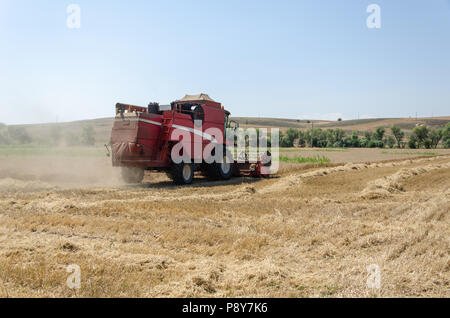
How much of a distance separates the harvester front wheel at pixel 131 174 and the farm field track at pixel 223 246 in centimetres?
412

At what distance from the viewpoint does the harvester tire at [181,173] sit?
1478 centimetres

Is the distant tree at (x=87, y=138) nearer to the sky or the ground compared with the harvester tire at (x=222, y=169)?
nearer to the sky

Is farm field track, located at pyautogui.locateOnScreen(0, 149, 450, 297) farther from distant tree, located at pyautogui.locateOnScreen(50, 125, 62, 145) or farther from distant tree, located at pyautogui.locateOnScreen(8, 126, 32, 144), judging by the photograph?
distant tree, located at pyautogui.locateOnScreen(8, 126, 32, 144)

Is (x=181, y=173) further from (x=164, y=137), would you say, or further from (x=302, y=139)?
(x=302, y=139)

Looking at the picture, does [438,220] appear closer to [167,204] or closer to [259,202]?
[259,202]

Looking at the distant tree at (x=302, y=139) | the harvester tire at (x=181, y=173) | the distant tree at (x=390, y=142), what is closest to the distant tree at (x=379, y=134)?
the distant tree at (x=390, y=142)

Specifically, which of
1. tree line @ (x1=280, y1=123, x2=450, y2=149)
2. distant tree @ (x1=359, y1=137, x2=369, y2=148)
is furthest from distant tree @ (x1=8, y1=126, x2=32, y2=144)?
distant tree @ (x1=359, y1=137, x2=369, y2=148)

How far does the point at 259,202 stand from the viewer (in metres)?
10.4

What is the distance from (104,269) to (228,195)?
7.34m

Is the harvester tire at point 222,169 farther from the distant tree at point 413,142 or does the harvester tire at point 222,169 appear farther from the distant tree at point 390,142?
the distant tree at point 390,142

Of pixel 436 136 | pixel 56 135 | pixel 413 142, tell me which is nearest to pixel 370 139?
pixel 413 142

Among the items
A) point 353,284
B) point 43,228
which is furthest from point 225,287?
point 43,228

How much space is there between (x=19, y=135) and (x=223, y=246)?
151ft

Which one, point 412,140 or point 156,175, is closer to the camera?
point 156,175
